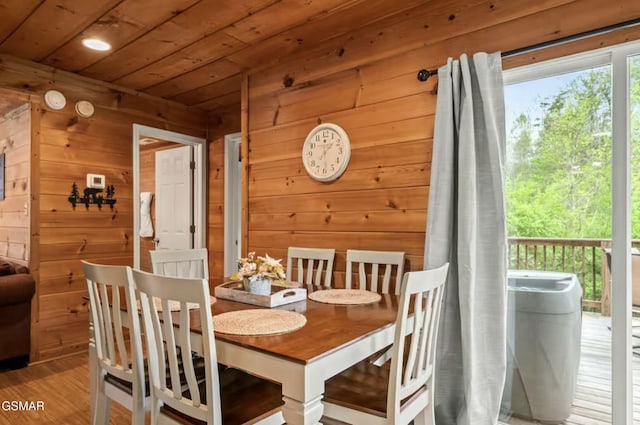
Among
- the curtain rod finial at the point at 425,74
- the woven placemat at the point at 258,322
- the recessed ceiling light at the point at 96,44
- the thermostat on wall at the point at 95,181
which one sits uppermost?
the recessed ceiling light at the point at 96,44

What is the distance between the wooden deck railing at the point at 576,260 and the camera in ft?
6.39

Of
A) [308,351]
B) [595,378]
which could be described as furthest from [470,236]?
[308,351]

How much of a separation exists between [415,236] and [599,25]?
1.41 metres

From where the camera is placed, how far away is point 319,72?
2.93m

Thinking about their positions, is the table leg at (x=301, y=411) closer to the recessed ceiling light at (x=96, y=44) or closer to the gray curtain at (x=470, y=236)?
the gray curtain at (x=470, y=236)

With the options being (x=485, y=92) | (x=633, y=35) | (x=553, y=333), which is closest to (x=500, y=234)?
(x=553, y=333)

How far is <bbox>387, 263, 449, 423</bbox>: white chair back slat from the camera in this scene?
139cm

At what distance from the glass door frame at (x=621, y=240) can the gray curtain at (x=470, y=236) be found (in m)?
0.49

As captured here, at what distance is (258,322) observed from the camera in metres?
1.55

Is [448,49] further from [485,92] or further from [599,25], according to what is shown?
[599,25]

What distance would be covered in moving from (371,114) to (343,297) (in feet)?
4.23

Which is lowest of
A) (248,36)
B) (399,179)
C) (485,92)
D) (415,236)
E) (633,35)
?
(415,236)

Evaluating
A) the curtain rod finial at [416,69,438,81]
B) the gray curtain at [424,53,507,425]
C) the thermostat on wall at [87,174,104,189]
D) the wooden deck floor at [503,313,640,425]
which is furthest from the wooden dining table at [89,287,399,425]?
the thermostat on wall at [87,174,104,189]

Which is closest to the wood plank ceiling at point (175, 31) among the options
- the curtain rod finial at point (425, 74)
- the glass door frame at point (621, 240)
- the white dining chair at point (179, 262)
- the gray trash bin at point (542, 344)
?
the curtain rod finial at point (425, 74)
